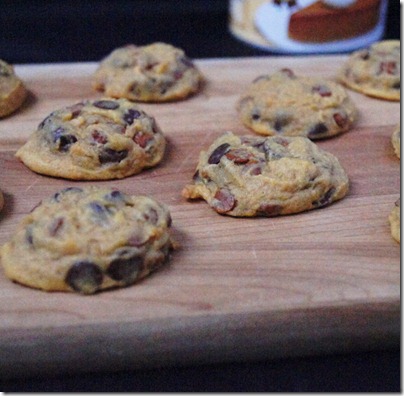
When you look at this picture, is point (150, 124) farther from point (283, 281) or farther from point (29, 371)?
point (29, 371)

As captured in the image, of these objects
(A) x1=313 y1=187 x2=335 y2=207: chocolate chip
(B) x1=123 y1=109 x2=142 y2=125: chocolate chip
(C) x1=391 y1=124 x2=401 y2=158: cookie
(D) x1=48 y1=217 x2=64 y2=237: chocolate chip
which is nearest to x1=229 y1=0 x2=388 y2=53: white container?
(C) x1=391 y1=124 x2=401 y2=158: cookie

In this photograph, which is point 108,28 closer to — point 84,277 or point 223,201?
point 223,201

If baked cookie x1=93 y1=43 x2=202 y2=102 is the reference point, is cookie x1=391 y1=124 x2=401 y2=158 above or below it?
below

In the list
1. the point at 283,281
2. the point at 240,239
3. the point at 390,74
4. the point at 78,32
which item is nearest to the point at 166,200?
the point at 240,239

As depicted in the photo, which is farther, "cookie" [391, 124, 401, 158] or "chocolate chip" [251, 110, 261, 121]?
"chocolate chip" [251, 110, 261, 121]

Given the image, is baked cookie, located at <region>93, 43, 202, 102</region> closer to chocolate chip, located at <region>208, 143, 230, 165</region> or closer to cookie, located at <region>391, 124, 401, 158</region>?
chocolate chip, located at <region>208, 143, 230, 165</region>
